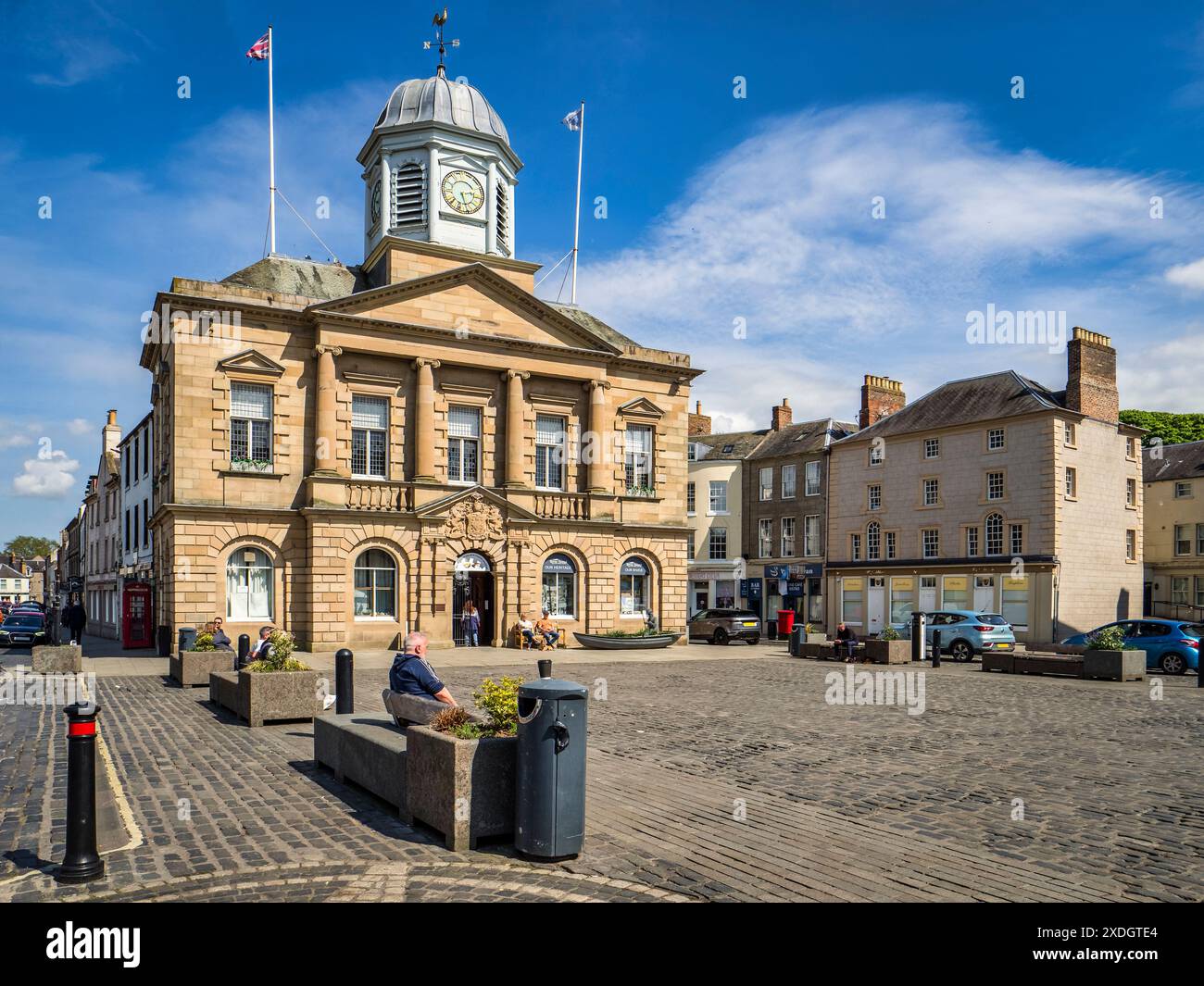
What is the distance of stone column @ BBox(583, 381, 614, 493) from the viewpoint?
118ft

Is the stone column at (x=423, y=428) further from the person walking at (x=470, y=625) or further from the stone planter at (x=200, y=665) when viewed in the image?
the stone planter at (x=200, y=665)

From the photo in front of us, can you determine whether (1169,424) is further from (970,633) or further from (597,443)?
(597,443)

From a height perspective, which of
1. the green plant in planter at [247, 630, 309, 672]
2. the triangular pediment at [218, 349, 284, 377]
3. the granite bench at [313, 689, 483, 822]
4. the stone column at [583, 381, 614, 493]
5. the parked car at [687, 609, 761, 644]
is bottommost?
the parked car at [687, 609, 761, 644]

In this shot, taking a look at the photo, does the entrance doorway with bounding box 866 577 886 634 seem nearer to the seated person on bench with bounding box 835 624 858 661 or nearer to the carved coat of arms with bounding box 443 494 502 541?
the seated person on bench with bounding box 835 624 858 661

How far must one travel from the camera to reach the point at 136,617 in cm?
3531

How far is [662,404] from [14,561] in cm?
16710

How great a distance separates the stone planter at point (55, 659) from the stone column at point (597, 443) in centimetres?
1920

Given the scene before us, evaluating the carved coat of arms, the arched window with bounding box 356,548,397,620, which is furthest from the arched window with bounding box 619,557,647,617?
the arched window with bounding box 356,548,397,620

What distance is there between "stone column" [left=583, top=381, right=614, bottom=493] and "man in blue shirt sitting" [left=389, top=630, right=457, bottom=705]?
25714mm

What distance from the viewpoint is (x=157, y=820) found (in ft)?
26.7

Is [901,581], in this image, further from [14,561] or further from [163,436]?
[14,561]

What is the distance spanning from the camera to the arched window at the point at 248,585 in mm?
30422

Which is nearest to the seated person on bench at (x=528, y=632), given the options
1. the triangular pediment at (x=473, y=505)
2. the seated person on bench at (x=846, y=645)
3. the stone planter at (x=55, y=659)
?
the triangular pediment at (x=473, y=505)
